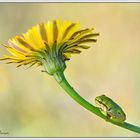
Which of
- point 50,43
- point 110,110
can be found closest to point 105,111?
point 110,110

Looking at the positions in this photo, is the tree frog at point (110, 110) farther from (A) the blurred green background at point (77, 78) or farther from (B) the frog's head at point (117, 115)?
(A) the blurred green background at point (77, 78)

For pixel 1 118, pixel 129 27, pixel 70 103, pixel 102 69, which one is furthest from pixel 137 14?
pixel 1 118

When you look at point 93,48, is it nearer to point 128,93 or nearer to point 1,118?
point 128,93

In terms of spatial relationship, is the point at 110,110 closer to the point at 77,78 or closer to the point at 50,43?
the point at 50,43

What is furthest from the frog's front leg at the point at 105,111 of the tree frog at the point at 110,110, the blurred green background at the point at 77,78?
the blurred green background at the point at 77,78

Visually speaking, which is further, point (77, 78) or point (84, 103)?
point (77, 78)
